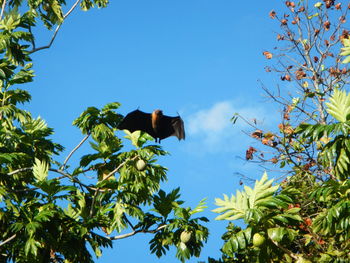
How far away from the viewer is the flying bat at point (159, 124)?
504 inches

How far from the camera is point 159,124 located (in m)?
13.2

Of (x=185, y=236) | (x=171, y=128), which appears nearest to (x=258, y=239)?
(x=185, y=236)

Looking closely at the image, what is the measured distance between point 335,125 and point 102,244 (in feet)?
14.5

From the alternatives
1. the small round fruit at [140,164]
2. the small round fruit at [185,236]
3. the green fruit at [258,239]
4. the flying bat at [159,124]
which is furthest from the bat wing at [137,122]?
the green fruit at [258,239]

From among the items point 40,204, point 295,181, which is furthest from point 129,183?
point 295,181

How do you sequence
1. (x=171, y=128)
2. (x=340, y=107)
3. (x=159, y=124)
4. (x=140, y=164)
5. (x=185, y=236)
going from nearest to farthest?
(x=340, y=107), (x=185, y=236), (x=140, y=164), (x=171, y=128), (x=159, y=124)

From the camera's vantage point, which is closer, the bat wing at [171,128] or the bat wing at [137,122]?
the bat wing at [137,122]

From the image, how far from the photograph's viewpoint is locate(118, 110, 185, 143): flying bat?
12.8 meters

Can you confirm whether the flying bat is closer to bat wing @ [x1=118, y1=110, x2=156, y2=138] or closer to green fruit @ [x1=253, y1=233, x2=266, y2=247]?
bat wing @ [x1=118, y1=110, x2=156, y2=138]

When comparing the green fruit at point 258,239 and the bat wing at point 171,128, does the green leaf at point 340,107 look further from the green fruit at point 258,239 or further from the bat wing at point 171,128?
the bat wing at point 171,128

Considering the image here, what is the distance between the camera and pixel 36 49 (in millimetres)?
15320

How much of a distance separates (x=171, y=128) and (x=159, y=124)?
364 millimetres

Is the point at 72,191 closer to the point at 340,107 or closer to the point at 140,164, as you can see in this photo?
the point at 140,164

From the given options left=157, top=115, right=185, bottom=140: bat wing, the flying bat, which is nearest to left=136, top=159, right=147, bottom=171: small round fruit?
the flying bat
